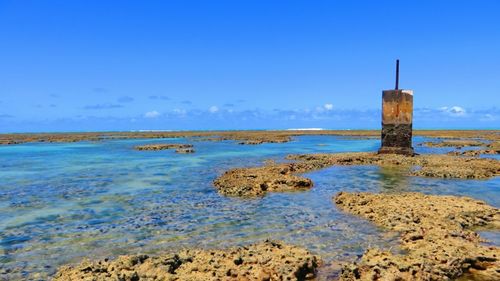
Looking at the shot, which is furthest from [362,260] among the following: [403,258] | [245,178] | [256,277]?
[245,178]

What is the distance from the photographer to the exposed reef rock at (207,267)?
6.39 m

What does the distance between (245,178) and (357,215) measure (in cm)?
658

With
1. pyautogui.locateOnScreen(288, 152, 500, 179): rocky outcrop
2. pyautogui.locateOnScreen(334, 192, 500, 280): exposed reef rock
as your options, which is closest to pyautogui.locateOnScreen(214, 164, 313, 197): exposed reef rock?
pyautogui.locateOnScreen(334, 192, 500, 280): exposed reef rock

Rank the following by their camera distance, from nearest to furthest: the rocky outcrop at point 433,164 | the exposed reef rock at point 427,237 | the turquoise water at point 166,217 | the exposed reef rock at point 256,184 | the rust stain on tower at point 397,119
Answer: the exposed reef rock at point 427,237 → the turquoise water at point 166,217 → the exposed reef rock at point 256,184 → the rocky outcrop at point 433,164 → the rust stain on tower at point 397,119

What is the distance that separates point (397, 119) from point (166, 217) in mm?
19341

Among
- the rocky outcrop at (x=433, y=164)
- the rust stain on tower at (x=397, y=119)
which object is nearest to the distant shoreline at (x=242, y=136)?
the rust stain on tower at (x=397, y=119)

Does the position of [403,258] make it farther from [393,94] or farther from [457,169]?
[393,94]

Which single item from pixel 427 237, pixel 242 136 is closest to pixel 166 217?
pixel 427 237

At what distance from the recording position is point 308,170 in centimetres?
2053

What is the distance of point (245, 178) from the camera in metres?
16.5

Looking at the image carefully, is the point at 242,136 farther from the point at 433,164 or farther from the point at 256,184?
the point at 256,184

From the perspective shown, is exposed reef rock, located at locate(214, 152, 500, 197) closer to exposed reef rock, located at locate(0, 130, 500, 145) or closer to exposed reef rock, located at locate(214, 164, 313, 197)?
exposed reef rock, located at locate(214, 164, 313, 197)

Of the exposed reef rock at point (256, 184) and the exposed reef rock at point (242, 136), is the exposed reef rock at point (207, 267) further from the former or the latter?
the exposed reef rock at point (242, 136)

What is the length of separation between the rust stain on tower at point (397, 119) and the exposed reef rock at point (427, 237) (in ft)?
46.7
